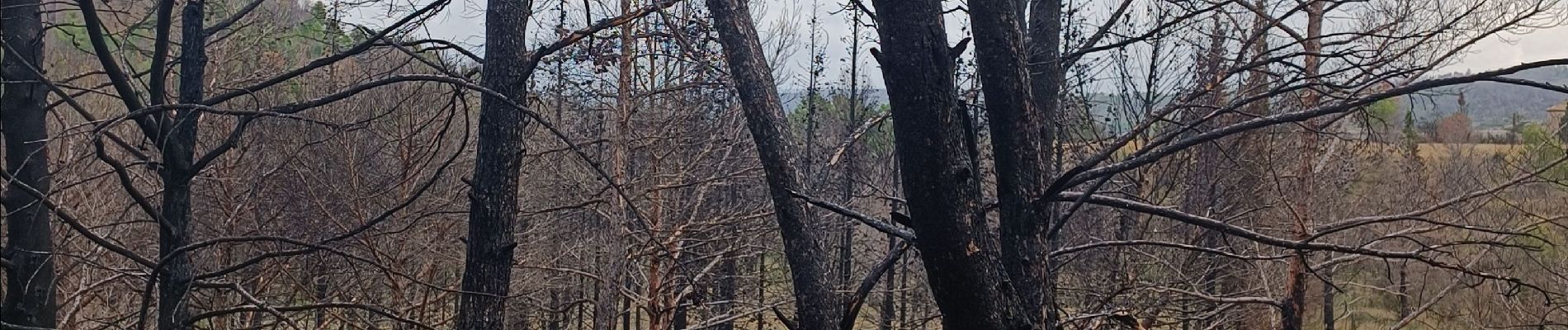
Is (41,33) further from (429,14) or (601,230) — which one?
(601,230)

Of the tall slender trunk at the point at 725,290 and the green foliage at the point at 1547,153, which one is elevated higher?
the green foliage at the point at 1547,153

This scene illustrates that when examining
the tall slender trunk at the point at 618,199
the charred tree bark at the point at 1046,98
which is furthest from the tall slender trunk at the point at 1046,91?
the tall slender trunk at the point at 618,199

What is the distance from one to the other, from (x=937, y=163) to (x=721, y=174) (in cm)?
1110

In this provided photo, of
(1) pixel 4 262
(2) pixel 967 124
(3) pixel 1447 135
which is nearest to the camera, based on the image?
(2) pixel 967 124

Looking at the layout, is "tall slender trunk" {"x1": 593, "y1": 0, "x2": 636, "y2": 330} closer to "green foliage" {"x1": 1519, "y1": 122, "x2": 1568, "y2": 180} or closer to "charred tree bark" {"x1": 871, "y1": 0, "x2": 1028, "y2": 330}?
"charred tree bark" {"x1": 871, "y1": 0, "x2": 1028, "y2": 330}

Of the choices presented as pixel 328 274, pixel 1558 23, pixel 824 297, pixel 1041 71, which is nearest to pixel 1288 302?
pixel 1558 23

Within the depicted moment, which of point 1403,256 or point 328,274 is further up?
point 1403,256

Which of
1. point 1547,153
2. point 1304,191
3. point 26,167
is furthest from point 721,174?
point 1547,153

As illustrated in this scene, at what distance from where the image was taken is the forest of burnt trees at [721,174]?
3.71m

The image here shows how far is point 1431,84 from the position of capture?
310cm

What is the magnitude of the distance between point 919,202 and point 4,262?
17.2 feet

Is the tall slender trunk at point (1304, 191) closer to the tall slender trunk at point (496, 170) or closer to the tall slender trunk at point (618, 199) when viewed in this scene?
the tall slender trunk at point (618, 199)

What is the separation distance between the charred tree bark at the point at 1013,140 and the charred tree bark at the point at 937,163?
0.35m

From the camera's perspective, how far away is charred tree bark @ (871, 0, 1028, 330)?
10.4ft
